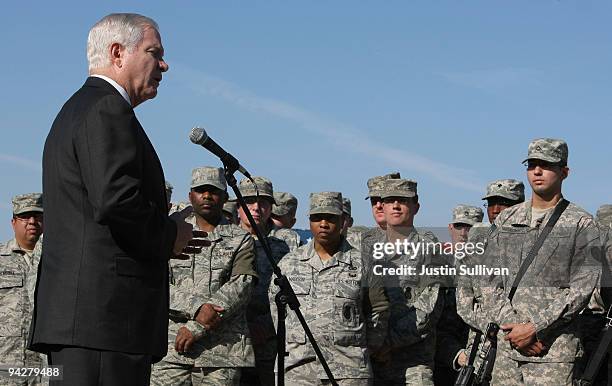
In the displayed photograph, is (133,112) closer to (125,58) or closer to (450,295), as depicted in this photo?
(125,58)

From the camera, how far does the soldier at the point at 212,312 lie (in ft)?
28.0

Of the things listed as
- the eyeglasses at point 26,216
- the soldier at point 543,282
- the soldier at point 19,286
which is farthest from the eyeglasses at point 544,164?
the eyeglasses at point 26,216

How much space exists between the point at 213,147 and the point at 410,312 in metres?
4.03

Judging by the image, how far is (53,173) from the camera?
13.3 ft

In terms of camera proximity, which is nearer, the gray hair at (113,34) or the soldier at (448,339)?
the gray hair at (113,34)

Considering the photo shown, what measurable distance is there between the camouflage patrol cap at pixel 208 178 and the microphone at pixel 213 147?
3.55 metres

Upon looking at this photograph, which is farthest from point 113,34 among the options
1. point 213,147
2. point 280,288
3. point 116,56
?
point 280,288

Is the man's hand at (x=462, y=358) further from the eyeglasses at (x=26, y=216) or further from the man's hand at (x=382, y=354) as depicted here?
the eyeglasses at (x=26, y=216)

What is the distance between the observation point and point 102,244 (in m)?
3.97

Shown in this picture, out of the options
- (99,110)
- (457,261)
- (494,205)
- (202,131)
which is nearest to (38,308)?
(99,110)

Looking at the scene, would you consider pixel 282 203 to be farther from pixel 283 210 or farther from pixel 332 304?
pixel 332 304

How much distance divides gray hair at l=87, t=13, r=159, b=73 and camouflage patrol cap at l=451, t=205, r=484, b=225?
26.7 ft

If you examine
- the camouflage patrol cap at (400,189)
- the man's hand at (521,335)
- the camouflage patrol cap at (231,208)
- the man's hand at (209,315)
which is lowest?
the man's hand at (521,335)

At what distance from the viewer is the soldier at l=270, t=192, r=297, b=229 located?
40.6 feet
